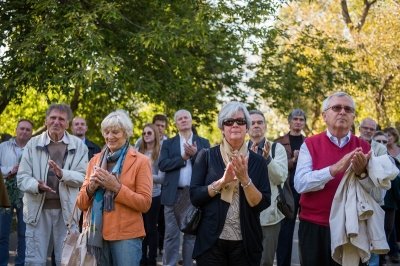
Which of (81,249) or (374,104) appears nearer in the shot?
(81,249)

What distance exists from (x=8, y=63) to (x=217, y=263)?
404 inches

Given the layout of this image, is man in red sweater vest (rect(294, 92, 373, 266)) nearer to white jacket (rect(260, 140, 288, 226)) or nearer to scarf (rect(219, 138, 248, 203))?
scarf (rect(219, 138, 248, 203))

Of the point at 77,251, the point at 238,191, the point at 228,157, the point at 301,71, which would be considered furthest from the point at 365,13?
the point at 77,251

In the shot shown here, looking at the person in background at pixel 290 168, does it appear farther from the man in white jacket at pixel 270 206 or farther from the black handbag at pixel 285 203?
the black handbag at pixel 285 203

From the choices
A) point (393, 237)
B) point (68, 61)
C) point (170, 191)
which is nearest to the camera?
point (170, 191)

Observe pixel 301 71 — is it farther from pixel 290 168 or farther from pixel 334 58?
pixel 290 168

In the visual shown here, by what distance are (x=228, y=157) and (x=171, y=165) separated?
416 cm

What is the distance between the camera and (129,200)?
19.7 feet

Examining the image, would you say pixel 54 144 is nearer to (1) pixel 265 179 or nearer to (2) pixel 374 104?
(1) pixel 265 179

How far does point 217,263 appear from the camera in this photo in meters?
5.71

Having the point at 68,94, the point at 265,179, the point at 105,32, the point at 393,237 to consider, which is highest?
the point at 105,32

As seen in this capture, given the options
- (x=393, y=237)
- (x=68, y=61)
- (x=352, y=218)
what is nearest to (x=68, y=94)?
(x=68, y=61)

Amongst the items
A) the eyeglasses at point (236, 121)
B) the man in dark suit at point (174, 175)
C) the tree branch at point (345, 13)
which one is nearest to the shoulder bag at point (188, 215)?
the eyeglasses at point (236, 121)

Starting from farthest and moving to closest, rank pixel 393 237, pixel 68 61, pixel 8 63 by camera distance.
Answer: pixel 8 63 < pixel 68 61 < pixel 393 237
